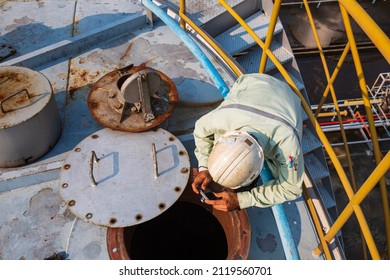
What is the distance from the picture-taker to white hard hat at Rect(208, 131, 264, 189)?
2289mm

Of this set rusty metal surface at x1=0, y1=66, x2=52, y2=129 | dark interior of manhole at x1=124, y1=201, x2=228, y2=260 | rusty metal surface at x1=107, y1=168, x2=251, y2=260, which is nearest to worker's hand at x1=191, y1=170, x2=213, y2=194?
rusty metal surface at x1=107, y1=168, x2=251, y2=260

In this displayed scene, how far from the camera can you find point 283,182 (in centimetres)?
257

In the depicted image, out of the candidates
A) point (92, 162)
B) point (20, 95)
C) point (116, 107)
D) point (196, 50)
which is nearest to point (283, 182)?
point (92, 162)

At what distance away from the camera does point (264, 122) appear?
2.44 m

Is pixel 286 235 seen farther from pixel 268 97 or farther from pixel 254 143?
pixel 268 97

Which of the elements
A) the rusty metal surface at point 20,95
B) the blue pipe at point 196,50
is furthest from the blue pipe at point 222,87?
the rusty metal surface at point 20,95

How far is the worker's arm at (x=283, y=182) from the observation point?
2438mm

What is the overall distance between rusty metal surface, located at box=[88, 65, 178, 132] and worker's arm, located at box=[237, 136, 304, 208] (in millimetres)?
1115

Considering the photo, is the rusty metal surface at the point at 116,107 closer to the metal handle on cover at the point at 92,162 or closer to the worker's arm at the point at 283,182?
the metal handle on cover at the point at 92,162

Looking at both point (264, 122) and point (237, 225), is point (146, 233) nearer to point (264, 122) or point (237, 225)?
point (237, 225)

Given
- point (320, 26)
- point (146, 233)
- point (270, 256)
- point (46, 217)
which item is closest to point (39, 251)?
point (46, 217)

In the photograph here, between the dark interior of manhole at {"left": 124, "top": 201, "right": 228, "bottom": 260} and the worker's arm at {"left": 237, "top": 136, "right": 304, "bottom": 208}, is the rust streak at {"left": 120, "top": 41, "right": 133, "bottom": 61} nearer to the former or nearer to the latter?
the dark interior of manhole at {"left": 124, "top": 201, "right": 228, "bottom": 260}

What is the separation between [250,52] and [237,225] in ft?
10.5

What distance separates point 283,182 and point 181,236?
2004mm
